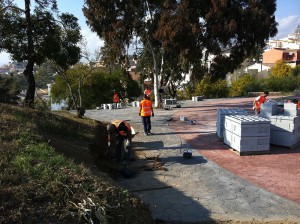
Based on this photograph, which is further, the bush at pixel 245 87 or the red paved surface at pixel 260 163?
the bush at pixel 245 87

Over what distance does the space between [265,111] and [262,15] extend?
33.7ft

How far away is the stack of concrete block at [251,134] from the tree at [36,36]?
775 centimetres

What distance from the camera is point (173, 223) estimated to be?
231 inches

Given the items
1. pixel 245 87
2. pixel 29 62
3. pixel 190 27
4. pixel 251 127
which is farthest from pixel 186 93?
pixel 251 127

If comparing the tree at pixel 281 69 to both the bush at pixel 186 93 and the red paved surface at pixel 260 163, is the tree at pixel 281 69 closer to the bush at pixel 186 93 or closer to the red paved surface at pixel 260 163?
the bush at pixel 186 93

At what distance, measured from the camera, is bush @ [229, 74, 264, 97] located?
113ft

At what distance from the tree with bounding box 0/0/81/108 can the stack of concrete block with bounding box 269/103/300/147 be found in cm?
843

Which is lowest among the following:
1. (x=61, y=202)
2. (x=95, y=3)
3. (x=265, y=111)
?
(x=61, y=202)

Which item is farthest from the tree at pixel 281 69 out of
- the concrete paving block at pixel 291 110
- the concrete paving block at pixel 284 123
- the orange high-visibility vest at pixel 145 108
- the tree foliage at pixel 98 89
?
the concrete paving block at pixel 284 123

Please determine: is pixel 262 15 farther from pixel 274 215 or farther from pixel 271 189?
pixel 274 215

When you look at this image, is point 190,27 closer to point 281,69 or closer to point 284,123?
point 284,123

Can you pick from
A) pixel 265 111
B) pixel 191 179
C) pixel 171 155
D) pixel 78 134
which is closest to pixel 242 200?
pixel 191 179

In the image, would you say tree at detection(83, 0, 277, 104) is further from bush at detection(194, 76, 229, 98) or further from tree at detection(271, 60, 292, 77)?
tree at detection(271, 60, 292, 77)

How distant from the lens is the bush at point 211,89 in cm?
3319
